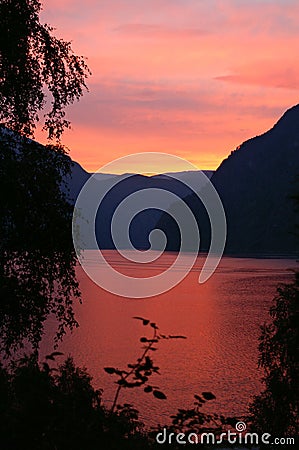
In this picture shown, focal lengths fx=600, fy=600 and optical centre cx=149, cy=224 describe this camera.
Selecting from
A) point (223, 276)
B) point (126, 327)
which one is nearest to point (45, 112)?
point (126, 327)

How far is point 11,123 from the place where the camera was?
14.2m

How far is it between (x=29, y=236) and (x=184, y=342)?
2662 inches

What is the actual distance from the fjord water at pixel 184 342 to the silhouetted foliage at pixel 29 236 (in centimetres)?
2139

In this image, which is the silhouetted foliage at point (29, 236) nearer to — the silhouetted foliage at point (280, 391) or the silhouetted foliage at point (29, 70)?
the silhouetted foliage at point (29, 70)

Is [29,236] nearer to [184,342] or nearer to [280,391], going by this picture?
[280,391]

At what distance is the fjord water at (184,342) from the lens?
51562 millimetres

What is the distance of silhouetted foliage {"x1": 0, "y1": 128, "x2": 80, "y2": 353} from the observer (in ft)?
43.0

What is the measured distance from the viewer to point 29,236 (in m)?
13.3

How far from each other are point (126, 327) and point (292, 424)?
58306 millimetres

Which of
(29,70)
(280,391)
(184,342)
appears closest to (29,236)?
(29,70)

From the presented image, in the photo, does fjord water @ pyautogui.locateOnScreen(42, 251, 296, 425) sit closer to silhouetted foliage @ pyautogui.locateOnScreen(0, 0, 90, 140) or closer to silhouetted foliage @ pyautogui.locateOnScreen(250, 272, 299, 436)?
silhouetted foliage @ pyautogui.locateOnScreen(250, 272, 299, 436)

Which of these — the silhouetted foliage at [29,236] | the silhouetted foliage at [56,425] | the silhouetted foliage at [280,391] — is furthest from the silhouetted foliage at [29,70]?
the silhouetted foliage at [280,391]

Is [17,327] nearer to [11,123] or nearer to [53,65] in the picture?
[11,123]

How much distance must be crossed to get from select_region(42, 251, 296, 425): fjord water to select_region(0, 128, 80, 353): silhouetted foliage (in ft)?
70.2
